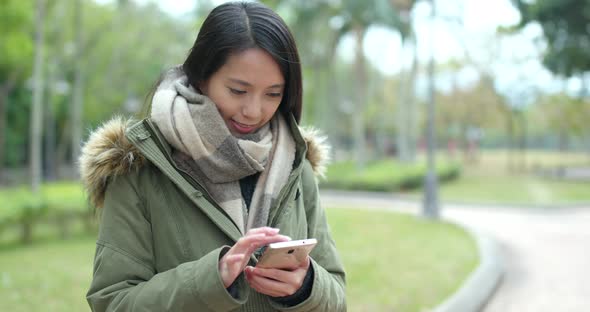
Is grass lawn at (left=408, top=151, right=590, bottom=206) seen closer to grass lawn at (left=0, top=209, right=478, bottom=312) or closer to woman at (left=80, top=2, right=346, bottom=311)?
grass lawn at (left=0, top=209, right=478, bottom=312)

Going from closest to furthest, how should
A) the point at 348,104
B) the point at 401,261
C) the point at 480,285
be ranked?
the point at 480,285 → the point at 401,261 → the point at 348,104

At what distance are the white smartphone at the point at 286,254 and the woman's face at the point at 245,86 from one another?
0.36m

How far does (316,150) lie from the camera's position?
170cm

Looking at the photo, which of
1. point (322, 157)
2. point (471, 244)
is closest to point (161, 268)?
point (322, 157)

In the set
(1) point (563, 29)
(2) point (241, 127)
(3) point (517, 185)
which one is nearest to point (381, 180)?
(3) point (517, 185)

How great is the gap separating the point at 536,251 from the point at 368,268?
3444 millimetres

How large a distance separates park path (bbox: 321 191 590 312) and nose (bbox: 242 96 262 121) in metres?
4.89

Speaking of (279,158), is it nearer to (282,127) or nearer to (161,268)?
(282,127)

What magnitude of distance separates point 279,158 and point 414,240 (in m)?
7.97

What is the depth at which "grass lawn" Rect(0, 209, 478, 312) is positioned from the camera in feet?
17.3

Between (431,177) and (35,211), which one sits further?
(431,177)

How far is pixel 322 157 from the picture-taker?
171 cm

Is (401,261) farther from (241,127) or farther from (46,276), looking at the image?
(241,127)

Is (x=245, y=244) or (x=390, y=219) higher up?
(x=245, y=244)
